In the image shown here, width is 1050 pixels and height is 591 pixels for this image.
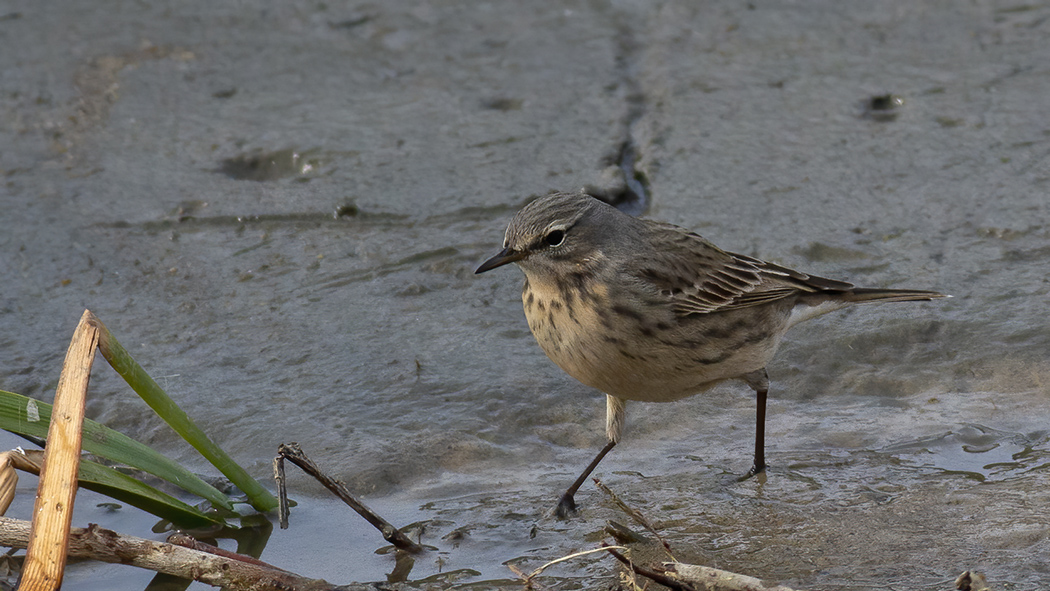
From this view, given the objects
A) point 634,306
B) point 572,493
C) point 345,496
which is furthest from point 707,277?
point 345,496

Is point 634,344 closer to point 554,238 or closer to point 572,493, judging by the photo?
point 554,238

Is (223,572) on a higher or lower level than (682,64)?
lower

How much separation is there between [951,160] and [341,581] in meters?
5.50

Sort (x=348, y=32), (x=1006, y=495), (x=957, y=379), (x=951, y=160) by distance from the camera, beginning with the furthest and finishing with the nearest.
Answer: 1. (x=348, y=32)
2. (x=951, y=160)
3. (x=957, y=379)
4. (x=1006, y=495)

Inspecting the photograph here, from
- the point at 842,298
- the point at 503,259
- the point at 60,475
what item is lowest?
the point at 842,298

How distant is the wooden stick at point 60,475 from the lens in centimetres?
385

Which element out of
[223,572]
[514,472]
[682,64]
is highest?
[682,64]

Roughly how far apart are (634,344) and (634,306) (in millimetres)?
183

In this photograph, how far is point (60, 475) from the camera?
13.1 ft

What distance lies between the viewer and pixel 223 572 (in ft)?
13.4

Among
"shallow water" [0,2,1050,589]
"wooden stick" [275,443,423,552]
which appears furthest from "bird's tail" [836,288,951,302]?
"wooden stick" [275,443,423,552]

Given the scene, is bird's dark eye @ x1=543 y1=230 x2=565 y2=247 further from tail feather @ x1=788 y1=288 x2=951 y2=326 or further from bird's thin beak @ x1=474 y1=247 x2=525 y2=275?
tail feather @ x1=788 y1=288 x2=951 y2=326

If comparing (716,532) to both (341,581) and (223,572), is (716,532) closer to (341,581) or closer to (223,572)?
(341,581)

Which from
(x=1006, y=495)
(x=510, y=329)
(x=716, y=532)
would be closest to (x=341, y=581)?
(x=716, y=532)
